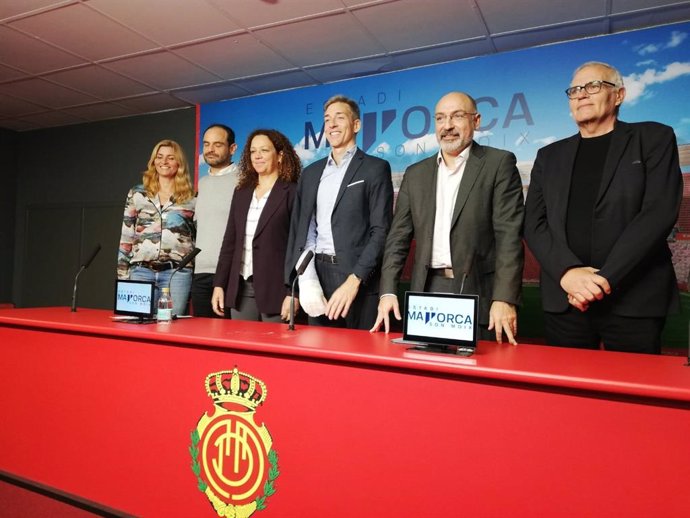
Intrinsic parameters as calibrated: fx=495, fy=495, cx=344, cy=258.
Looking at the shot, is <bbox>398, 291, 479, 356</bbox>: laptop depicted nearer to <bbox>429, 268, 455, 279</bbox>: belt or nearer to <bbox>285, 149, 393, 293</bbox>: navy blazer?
<bbox>429, 268, 455, 279</bbox>: belt

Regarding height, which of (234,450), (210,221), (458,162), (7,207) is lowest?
(234,450)

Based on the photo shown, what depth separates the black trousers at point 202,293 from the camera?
2.77 meters

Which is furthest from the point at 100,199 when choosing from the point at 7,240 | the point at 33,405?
the point at 33,405

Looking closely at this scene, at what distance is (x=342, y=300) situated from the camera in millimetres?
1823

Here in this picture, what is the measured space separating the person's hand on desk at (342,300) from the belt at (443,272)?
0.29 metres

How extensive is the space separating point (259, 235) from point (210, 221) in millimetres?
530

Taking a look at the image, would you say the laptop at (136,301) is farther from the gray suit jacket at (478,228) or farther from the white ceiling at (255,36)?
the white ceiling at (255,36)

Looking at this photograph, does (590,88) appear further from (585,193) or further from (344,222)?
(344,222)

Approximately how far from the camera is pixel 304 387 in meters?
1.36

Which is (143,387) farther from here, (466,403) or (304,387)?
(466,403)

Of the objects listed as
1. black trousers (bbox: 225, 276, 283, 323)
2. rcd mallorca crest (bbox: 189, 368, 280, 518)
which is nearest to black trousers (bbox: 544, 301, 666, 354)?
rcd mallorca crest (bbox: 189, 368, 280, 518)

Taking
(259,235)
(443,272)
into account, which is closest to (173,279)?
(259,235)

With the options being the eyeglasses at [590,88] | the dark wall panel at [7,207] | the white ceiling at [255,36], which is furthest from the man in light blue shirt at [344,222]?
the dark wall panel at [7,207]

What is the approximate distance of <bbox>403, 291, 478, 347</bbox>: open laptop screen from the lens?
126cm
